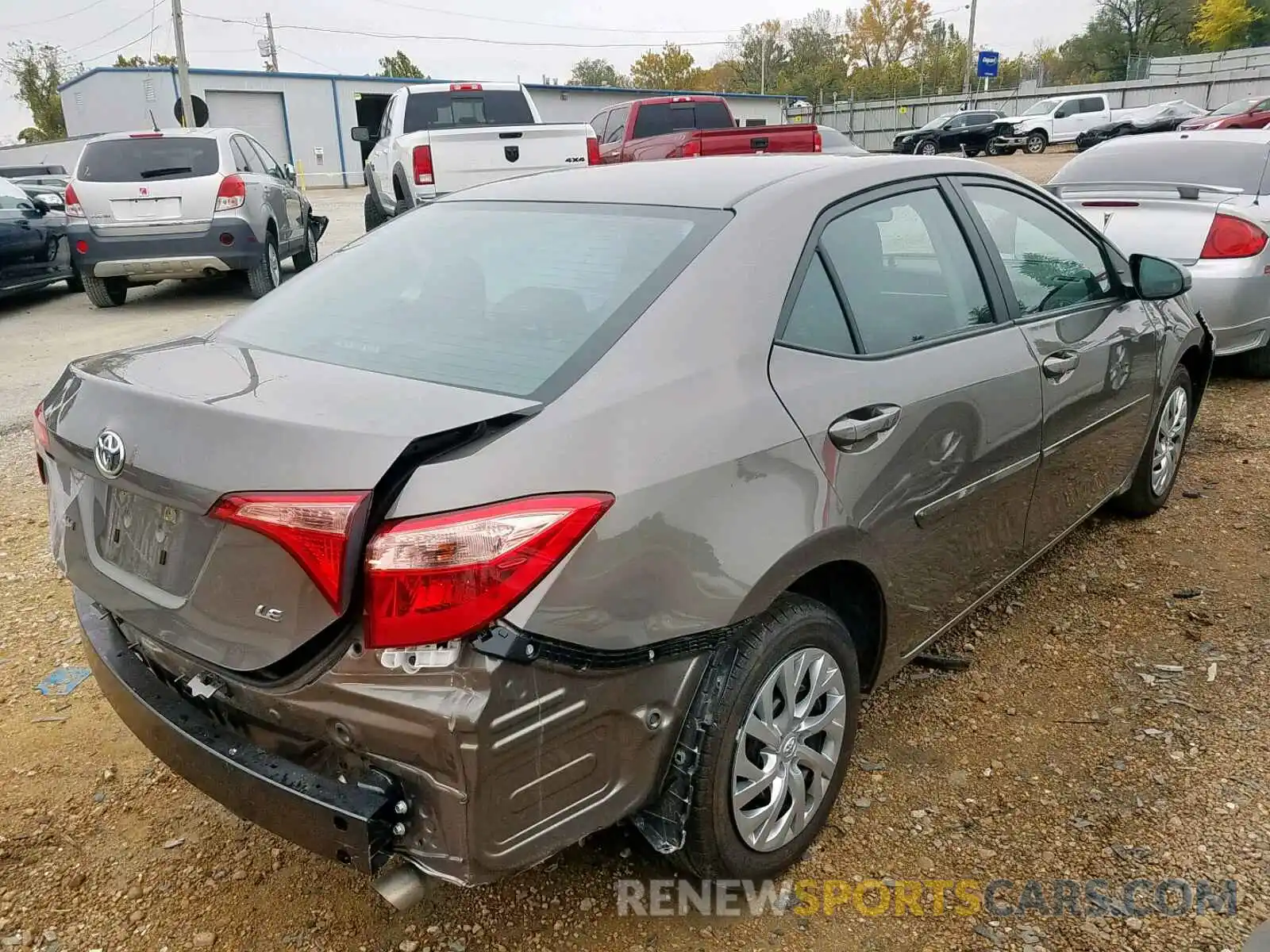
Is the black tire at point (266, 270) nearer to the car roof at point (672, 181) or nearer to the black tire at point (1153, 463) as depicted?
the car roof at point (672, 181)

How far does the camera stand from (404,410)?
1875 mm

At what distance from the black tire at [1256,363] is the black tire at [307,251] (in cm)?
979

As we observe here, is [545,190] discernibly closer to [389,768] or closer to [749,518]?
[749,518]

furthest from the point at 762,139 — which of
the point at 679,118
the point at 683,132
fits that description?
the point at 679,118

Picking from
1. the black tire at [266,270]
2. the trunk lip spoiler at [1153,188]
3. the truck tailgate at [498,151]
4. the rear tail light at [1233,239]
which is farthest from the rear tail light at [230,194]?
the rear tail light at [1233,239]

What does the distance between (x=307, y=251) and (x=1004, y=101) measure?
4668 centimetres

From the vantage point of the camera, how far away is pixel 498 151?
395 inches

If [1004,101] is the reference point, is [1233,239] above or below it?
below

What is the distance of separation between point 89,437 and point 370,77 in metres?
41.0

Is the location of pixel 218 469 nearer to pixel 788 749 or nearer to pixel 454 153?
pixel 788 749

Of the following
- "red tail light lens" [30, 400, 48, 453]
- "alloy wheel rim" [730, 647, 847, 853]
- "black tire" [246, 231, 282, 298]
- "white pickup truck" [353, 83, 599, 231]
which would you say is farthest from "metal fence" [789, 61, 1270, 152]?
"red tail light lens" [30, 400, 48, 453]

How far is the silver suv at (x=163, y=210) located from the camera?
9547 millimetres

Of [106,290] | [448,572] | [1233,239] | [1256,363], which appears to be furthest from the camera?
[106,290]

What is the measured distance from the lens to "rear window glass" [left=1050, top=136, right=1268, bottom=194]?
6.57 m
